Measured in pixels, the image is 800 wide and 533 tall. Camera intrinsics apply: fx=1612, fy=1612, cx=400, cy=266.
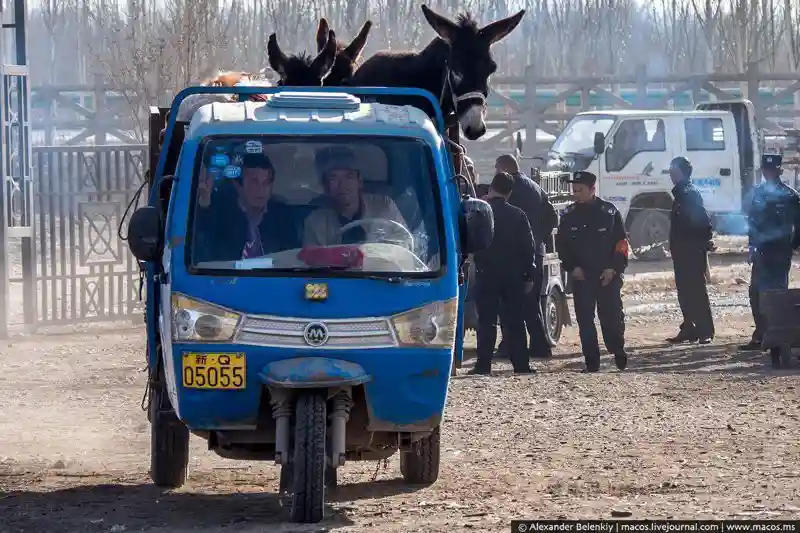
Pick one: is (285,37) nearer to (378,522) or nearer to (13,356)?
(13,356)

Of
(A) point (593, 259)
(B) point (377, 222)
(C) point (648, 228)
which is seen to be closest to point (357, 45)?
(B) point (377, 222)

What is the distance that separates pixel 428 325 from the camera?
24.5ft

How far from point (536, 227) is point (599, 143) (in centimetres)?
891

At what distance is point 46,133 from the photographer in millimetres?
32281

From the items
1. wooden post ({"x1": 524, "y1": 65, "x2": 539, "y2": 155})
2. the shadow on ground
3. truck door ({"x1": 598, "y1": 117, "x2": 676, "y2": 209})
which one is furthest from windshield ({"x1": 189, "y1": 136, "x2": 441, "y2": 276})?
wooden post ({"x1": 524, "y1": 65, "x2": 539, "y2": 155})

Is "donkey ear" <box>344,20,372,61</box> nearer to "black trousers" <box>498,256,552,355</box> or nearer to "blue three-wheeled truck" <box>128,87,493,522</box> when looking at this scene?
"blue three-wheeled truck" <box>128,87,493,522</box>

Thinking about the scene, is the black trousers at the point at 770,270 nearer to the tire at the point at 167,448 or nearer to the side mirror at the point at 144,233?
the tire at the point at 167,448

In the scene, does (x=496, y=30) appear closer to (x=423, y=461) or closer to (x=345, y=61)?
(x=345, y=61)

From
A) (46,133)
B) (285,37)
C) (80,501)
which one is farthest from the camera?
(285,37)

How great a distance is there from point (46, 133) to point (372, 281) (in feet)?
85.2

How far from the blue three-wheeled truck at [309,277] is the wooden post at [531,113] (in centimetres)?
2484

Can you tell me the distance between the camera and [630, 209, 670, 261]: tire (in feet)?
79.9

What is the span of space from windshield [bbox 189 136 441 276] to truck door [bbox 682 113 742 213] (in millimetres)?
17604

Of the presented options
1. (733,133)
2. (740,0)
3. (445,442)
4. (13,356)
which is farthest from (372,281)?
(740,0)
